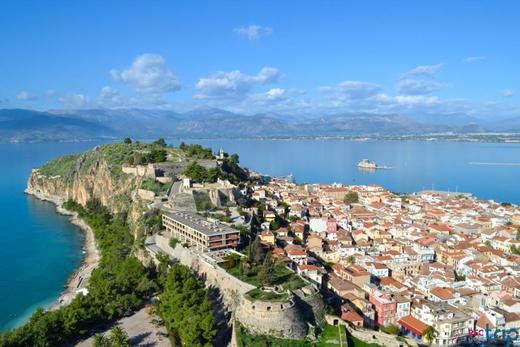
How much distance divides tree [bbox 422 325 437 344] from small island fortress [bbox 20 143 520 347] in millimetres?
46

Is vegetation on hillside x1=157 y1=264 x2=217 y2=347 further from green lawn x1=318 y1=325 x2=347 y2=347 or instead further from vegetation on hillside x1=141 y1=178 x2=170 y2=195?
vegetation on hillside x1=141 y1=178 x2=170 y2=195

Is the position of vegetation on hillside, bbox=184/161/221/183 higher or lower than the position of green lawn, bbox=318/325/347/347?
higher

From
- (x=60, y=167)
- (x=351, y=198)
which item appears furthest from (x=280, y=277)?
(x=60, y=167)

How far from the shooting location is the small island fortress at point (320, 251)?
49.5ft

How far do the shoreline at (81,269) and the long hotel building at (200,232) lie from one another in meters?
4.99

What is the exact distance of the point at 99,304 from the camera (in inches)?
688

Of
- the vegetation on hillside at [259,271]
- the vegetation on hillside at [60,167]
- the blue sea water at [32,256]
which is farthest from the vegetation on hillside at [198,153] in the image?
the vegetation on hillside at [259,271]

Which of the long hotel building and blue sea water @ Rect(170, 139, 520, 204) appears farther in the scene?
blue sea water @ Rect(170, 139, 520, 204)

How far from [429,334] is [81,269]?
18.2 m

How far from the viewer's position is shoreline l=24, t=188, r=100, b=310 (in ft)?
66.0

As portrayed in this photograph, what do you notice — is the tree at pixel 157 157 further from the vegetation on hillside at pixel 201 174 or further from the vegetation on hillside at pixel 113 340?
the vegetation on hillside at pixel 113 340

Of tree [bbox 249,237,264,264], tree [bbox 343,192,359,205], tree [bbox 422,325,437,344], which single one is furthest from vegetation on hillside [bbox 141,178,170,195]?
tree [bbox 422,325,437,344]

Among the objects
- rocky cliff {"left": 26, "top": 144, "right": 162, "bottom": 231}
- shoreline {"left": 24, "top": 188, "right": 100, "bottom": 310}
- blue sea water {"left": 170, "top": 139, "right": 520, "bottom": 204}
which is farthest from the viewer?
blue sea water {"left": 170, "top": 139, "right": 520, "bottom": 204}

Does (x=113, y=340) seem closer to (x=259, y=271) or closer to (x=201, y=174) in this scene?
(x=259, y=271)
